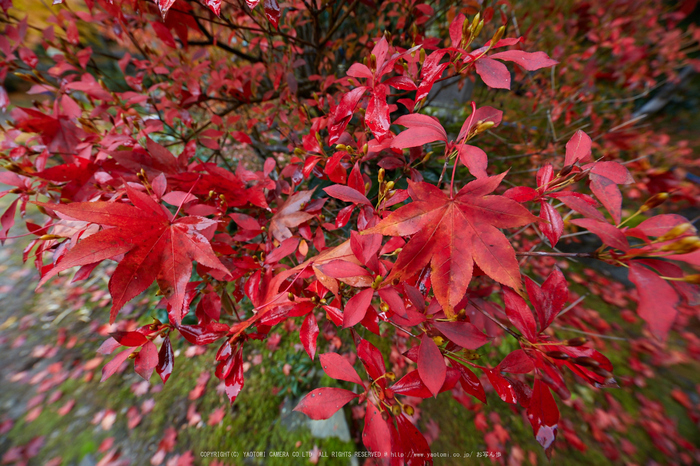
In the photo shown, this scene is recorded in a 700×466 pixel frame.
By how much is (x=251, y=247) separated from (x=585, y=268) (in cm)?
383

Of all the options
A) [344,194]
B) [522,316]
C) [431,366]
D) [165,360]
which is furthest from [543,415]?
[165,360]

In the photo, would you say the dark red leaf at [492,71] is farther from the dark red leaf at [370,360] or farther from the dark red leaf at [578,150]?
the dark red leaf at [370,360]

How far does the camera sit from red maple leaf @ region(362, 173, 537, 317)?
58 cm

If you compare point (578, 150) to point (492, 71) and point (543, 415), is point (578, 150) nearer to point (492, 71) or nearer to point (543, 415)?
point (492, 71)

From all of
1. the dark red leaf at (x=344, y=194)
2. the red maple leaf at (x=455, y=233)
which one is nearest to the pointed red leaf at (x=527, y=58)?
the red maple leaf at (x=455, y=233)

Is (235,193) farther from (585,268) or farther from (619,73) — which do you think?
(619,73)

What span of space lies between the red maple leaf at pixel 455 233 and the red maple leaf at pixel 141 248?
48 cm

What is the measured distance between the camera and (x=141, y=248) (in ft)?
2.19

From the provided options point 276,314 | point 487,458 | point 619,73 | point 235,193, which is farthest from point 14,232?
point 619,73

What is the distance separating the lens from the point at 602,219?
1.99ft

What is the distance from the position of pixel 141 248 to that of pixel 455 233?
84 cm

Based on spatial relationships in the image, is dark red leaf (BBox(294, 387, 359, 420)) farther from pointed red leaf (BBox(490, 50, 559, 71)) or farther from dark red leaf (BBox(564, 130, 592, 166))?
pointed red leaf (BBox(490, 50, 559, 71))

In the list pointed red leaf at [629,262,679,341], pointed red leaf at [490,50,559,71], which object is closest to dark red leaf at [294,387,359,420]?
pointed red leaf at [629,262,679,341]

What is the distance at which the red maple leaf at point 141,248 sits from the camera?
602 mm
